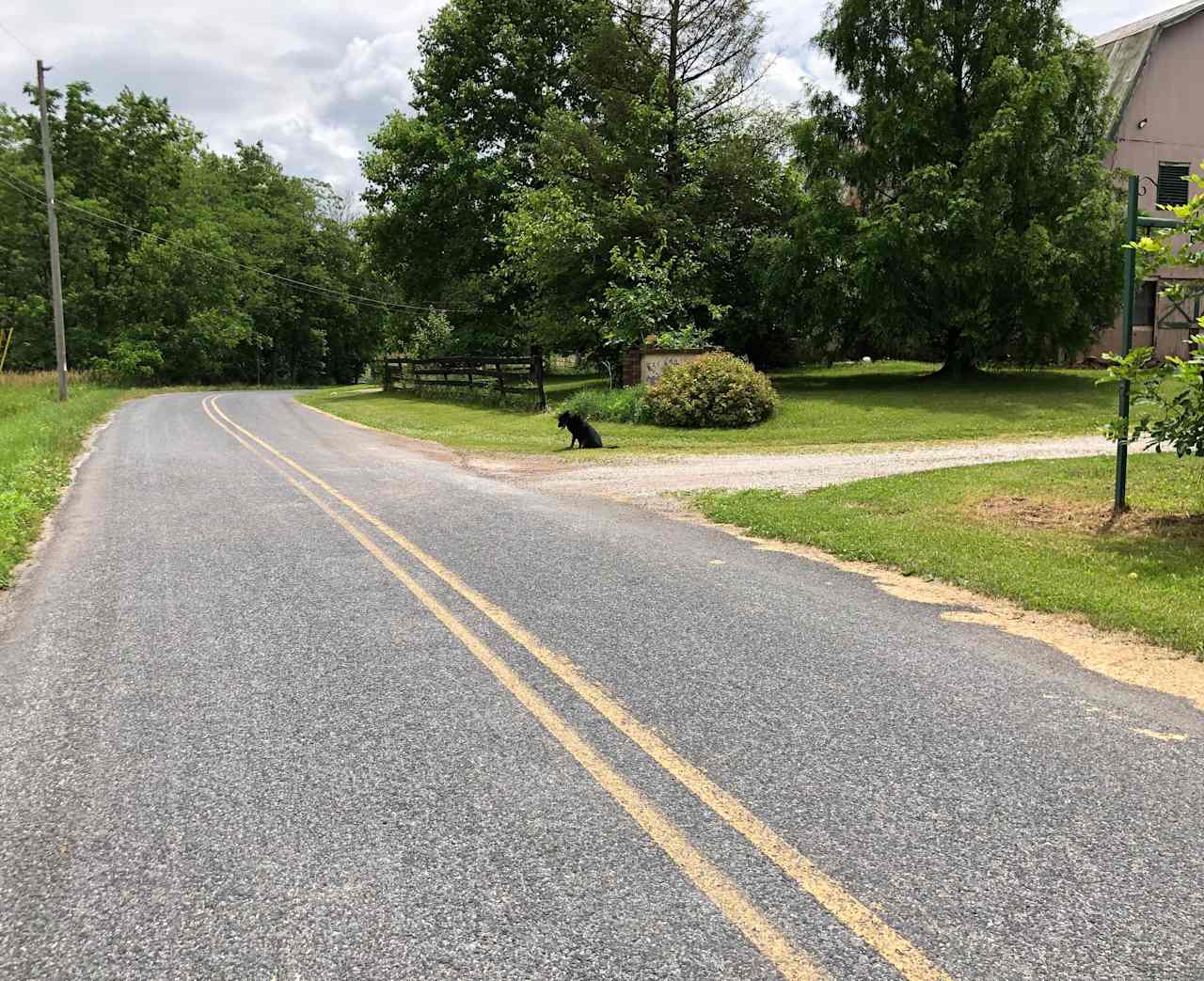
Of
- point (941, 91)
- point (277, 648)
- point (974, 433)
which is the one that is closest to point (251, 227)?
point (941, 91)

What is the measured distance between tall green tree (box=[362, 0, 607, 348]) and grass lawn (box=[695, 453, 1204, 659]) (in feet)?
95.7

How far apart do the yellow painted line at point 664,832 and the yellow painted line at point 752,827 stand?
0.21 metres

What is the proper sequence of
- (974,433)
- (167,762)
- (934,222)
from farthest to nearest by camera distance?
(934,222) → (974,433) → (167,762)

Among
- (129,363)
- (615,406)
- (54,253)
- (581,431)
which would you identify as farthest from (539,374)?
(129,363)

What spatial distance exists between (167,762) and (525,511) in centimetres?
661

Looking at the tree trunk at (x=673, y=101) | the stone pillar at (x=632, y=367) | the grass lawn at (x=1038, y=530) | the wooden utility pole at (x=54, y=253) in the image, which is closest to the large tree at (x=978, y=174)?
the tree trunk at (x=673, y=101)

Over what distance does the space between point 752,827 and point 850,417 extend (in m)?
18.4

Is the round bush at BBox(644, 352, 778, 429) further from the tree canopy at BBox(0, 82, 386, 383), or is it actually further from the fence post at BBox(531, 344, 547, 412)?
the tree canopy at BBox(0, 82, 386, 383)

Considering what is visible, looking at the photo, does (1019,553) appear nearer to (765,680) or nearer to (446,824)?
(765,680)

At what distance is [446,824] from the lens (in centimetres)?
331

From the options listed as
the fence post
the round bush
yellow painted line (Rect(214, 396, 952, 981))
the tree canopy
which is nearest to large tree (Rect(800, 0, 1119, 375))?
the round bush

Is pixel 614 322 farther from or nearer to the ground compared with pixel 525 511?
farther from the ground

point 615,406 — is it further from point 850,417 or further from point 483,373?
point 483,373

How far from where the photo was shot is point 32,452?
49.7 ft
